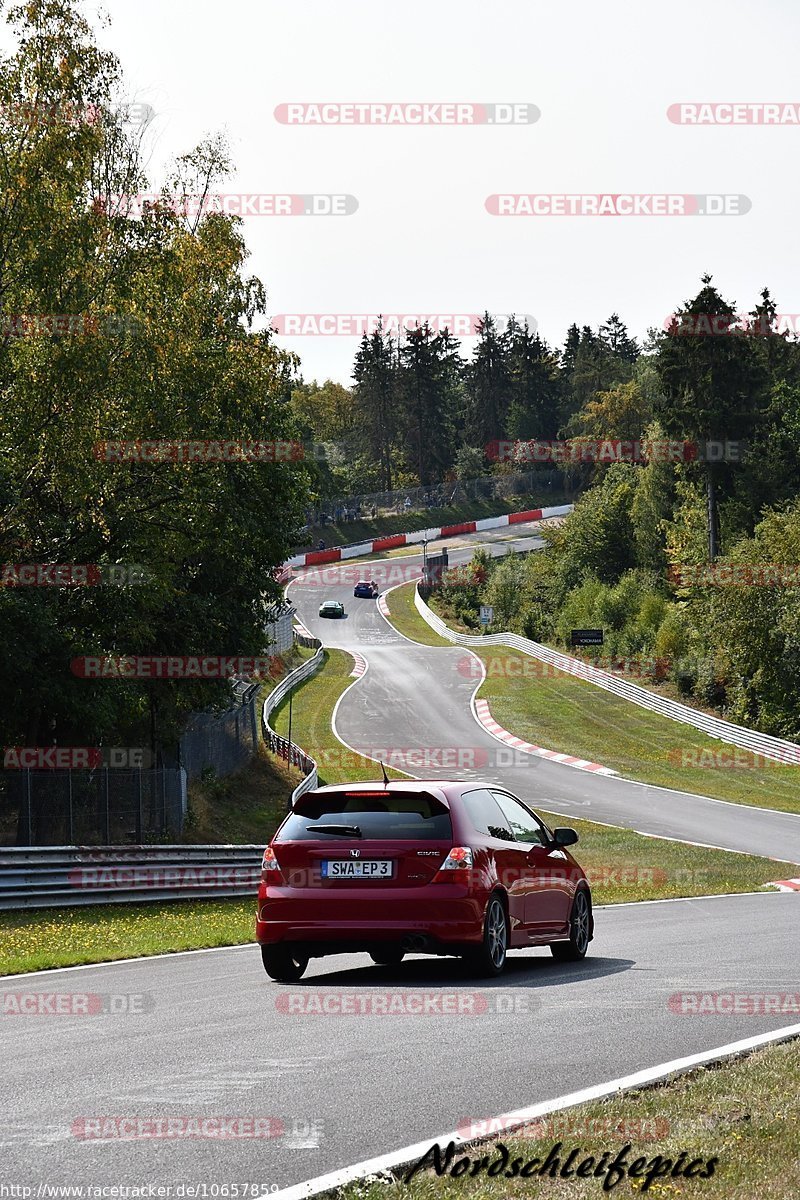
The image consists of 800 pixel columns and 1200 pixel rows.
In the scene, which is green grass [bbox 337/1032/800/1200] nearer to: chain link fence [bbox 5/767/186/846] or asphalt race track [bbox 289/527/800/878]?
chain link fence [bbox 5/767/186/846]

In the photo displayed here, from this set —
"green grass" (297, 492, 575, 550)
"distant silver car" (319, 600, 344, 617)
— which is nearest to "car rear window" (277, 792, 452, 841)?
"distant silver car" (319, 600, 344, 617)

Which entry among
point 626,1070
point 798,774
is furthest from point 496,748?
point 626,1070

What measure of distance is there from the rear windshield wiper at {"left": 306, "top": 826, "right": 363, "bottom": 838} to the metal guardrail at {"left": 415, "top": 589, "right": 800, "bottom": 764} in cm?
4318

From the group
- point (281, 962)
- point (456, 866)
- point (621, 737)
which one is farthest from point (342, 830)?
point (621, 737)

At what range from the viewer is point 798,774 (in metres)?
50.8

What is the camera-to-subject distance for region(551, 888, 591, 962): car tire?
1343cm

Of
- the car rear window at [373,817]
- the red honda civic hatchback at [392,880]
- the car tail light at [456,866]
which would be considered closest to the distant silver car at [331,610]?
the red honda civic hatchback at [392,880]

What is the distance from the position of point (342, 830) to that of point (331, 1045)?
11.6 ft

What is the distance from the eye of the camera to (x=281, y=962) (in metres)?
11.7

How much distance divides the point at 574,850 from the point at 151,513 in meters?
13.5

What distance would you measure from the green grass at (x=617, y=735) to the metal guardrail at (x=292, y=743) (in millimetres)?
8671

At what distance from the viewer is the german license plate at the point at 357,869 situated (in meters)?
11.5

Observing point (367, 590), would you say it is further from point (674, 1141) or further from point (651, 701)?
point (674, 1141)

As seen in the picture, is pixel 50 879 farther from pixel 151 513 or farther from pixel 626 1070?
pixel 626 1070
